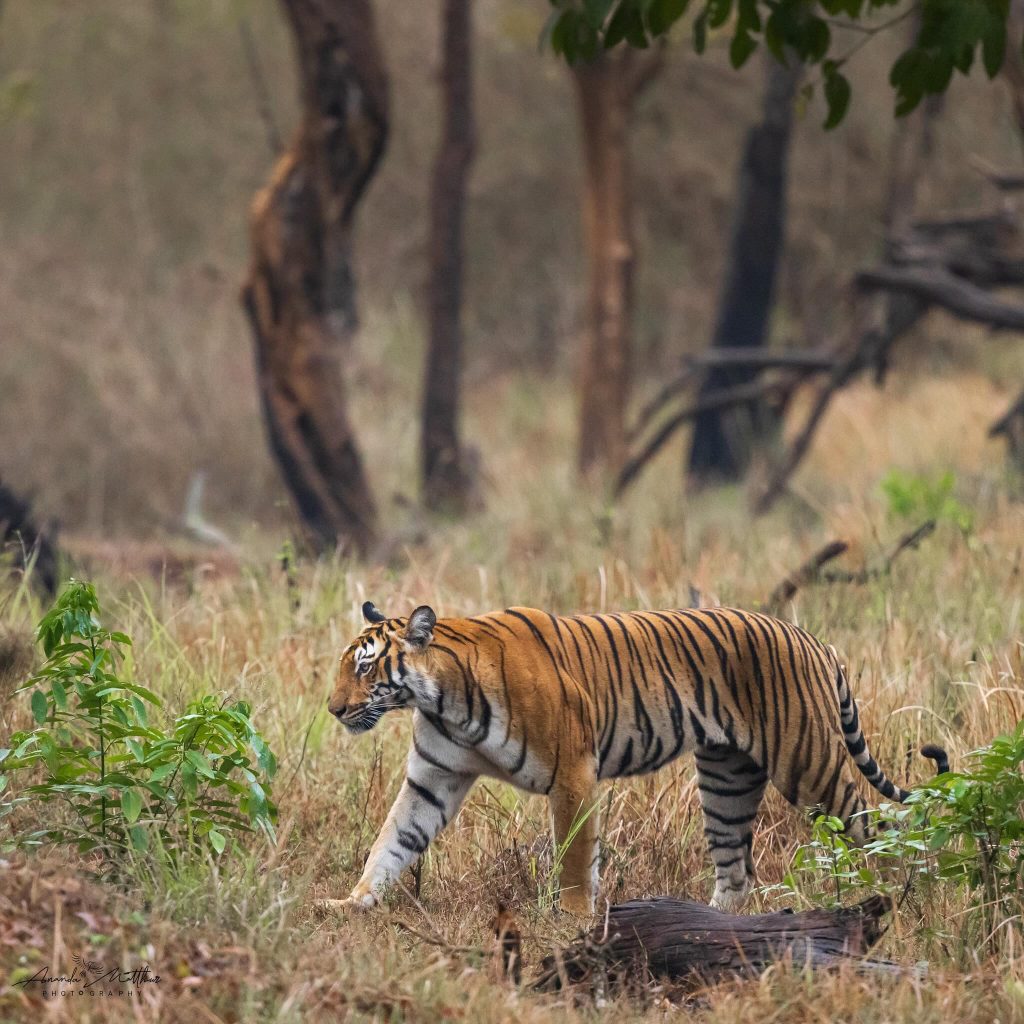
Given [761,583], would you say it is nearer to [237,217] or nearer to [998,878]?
[998,878]

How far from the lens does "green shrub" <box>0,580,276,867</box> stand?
441cm

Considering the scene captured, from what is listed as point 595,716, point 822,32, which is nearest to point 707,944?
point 595,716

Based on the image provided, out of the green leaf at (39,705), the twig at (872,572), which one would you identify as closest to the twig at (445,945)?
the green leaf at (39,705)

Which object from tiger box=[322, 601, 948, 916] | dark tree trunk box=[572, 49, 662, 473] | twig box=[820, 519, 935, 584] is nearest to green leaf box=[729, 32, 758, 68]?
tiger box=[322, 601, 948, 916]

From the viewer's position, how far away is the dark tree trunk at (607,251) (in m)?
15.2

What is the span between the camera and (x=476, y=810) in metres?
5.62

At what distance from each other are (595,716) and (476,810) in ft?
2.72

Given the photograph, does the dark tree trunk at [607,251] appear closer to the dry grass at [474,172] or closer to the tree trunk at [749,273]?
the tree trunk at [749,273]

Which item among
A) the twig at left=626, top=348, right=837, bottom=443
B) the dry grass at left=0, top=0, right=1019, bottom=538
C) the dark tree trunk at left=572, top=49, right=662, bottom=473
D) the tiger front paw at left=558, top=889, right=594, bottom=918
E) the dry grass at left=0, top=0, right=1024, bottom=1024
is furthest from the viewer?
the dry grass at left=0, top=0, right=1019, bottom=538

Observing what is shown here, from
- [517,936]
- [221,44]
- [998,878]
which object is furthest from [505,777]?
[221,44]

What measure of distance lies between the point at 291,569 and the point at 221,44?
72.3 feet

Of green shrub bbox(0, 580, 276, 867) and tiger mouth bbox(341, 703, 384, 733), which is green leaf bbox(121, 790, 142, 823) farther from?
tiger mouth bbox(341, 703, 384, 733)

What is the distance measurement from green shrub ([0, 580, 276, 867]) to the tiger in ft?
1.26

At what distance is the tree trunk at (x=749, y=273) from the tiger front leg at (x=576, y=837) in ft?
34.5
